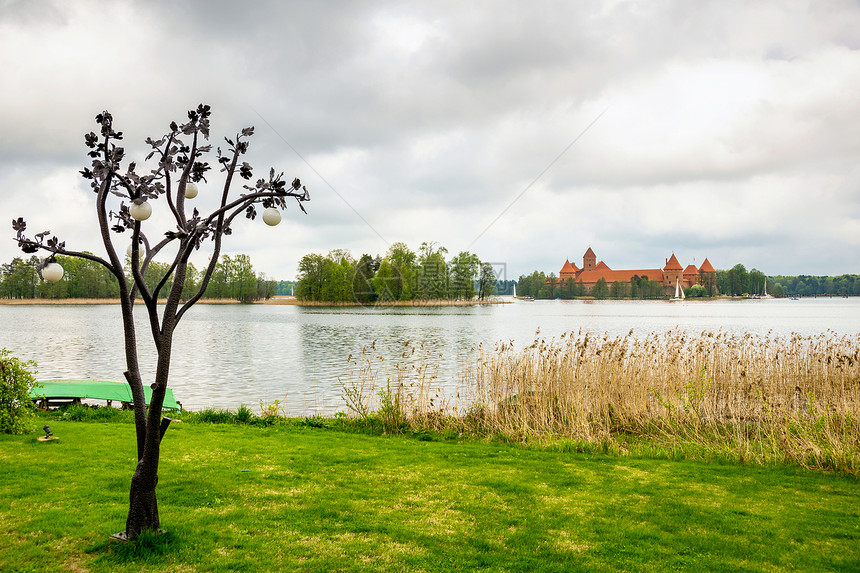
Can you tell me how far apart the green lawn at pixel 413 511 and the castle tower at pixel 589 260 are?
18736 cm

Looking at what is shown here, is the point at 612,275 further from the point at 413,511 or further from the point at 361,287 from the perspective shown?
the point at 413,511

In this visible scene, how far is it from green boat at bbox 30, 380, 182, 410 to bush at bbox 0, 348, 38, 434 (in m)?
2.53

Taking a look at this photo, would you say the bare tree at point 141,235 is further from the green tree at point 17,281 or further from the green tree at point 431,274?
the green tree at point 17,281

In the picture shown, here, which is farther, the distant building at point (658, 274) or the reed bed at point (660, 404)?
the distant building at point (658, 274)

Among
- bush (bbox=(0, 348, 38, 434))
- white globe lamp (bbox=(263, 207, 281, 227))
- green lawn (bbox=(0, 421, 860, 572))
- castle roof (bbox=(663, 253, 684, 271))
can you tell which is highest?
castle roof (bbox=(663, 253, 684, 271))

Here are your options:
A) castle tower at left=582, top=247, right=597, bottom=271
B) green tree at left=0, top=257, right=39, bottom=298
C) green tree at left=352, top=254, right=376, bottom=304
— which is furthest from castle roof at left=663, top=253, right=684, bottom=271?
green tree at left=0, top=257, right=39, bottom=298

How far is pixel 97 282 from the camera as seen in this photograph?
9388cm

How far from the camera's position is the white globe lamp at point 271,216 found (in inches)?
167

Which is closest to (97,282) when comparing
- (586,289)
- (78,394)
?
(78,394)

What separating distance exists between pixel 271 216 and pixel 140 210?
919 mm

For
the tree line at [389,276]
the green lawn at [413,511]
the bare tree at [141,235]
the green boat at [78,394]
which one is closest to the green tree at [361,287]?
the tree line at [389,276]

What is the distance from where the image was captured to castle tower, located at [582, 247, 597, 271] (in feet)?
614

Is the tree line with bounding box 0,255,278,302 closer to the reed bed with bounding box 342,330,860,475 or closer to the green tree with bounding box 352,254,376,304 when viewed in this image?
the green tree with bounding box 352,254,376,304

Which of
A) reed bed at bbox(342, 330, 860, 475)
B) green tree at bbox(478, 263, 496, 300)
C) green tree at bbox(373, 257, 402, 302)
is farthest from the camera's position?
green tree at bbox(478, 263, 496, 300)
